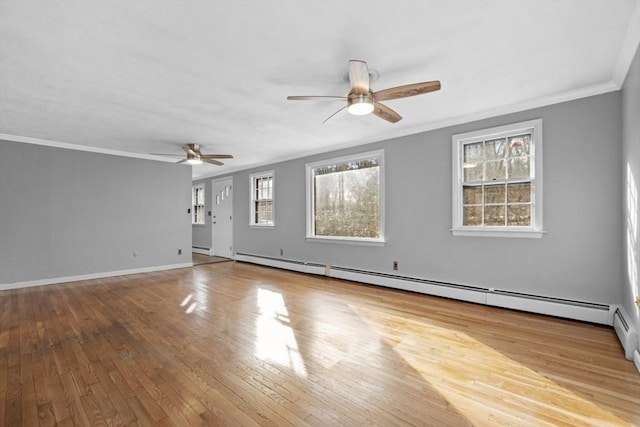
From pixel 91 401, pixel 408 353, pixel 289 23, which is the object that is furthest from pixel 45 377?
pixel 289 23

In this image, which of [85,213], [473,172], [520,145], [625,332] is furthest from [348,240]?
[85,213]

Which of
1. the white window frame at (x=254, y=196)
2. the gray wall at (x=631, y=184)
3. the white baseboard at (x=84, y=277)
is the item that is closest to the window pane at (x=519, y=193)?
the gray wall at (x=631, y=184)

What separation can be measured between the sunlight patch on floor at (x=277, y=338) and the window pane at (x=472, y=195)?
110 inches

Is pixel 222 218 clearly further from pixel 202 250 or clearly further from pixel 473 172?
pixel 473 172

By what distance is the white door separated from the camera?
7.90 metres

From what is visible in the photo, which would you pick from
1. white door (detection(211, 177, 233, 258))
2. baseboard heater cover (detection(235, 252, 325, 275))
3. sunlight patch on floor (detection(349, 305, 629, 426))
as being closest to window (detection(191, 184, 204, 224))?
white door (detection(211, 177, 233, 258))

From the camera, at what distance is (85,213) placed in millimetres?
5375

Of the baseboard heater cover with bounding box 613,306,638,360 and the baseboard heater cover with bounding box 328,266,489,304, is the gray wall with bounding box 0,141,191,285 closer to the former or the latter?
the baseboard heater cover with bounding box 328,266,489,304

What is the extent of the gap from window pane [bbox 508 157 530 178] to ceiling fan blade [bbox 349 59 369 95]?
2.24 meters

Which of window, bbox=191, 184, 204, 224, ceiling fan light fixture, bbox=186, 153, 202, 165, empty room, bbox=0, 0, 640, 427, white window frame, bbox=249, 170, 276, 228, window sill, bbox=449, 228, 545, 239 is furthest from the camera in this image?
window, bbox=191, 184, 204, 224

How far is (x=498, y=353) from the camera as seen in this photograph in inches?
94.9

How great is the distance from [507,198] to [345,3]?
9.97ft

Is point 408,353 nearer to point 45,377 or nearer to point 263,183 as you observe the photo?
point 45,377

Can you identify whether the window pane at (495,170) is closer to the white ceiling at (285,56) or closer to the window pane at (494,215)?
the window pane at (494,215)
